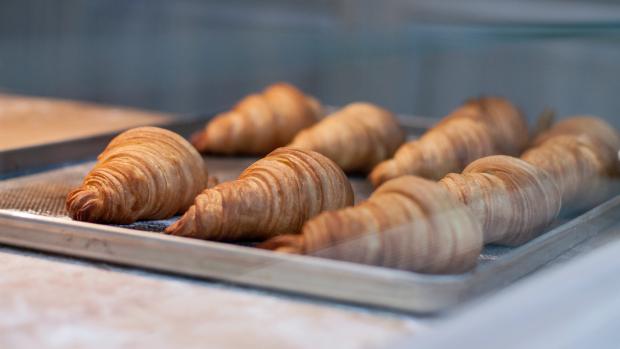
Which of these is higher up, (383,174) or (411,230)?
(411,230)

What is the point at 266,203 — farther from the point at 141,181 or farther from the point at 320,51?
the point at 320,51

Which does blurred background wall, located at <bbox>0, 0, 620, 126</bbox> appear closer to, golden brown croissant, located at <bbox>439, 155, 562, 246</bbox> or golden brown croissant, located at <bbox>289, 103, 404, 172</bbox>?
golden brown croissant, located at <bbox>289, 103, 404, 172</bbox>

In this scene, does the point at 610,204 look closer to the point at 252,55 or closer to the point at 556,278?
the point at 556,278

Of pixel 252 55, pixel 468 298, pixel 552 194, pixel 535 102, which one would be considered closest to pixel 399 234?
pixel 468 298

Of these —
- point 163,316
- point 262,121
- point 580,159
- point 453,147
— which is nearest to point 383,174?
point 453,147

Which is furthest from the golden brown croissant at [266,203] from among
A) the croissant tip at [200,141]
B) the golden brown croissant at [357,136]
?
the croissant tip at [200,141]

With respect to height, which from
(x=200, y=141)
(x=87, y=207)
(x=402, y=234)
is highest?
(x=402, y=234)

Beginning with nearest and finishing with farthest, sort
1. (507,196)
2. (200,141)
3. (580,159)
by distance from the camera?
(507,196) → (580,159) → (200,141)

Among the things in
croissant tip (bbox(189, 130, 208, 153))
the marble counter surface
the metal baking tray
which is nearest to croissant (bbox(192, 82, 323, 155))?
croissant tip (bbox(189, 130, 208, 153))
